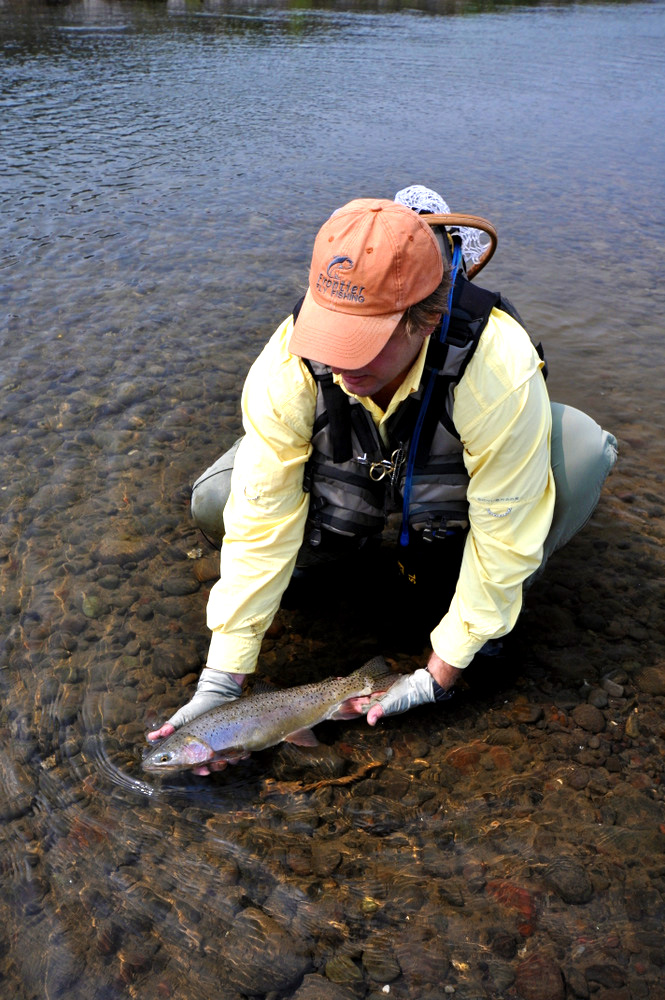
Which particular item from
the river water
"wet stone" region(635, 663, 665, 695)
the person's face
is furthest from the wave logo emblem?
"wet stone" region(635, 663, 665, 695)

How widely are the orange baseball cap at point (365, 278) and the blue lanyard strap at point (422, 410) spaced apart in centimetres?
22

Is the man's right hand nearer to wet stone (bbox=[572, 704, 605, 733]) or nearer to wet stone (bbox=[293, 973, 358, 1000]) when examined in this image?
wet stone (bbox=[293, 973, 358, 1000])

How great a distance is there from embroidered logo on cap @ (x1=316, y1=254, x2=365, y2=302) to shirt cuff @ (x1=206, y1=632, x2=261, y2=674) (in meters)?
1.60

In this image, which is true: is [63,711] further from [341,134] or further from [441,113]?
[441,113]

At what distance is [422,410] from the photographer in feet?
10.7

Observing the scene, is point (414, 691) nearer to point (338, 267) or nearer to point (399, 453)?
point (399, 453)

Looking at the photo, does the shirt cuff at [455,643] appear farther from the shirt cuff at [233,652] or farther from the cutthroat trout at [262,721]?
the shirt cuff at [233,652]

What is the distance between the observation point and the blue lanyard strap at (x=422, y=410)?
2973 millimetres

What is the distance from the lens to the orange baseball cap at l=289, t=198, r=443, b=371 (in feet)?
8.49

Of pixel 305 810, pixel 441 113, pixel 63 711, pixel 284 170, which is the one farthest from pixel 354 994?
pixel 441 113

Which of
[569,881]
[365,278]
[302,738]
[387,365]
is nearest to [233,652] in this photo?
[302,738]

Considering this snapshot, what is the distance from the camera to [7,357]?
22.4ft

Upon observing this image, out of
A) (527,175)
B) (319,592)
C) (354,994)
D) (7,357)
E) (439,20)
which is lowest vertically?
(354,994)

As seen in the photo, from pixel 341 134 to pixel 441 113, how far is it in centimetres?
311
